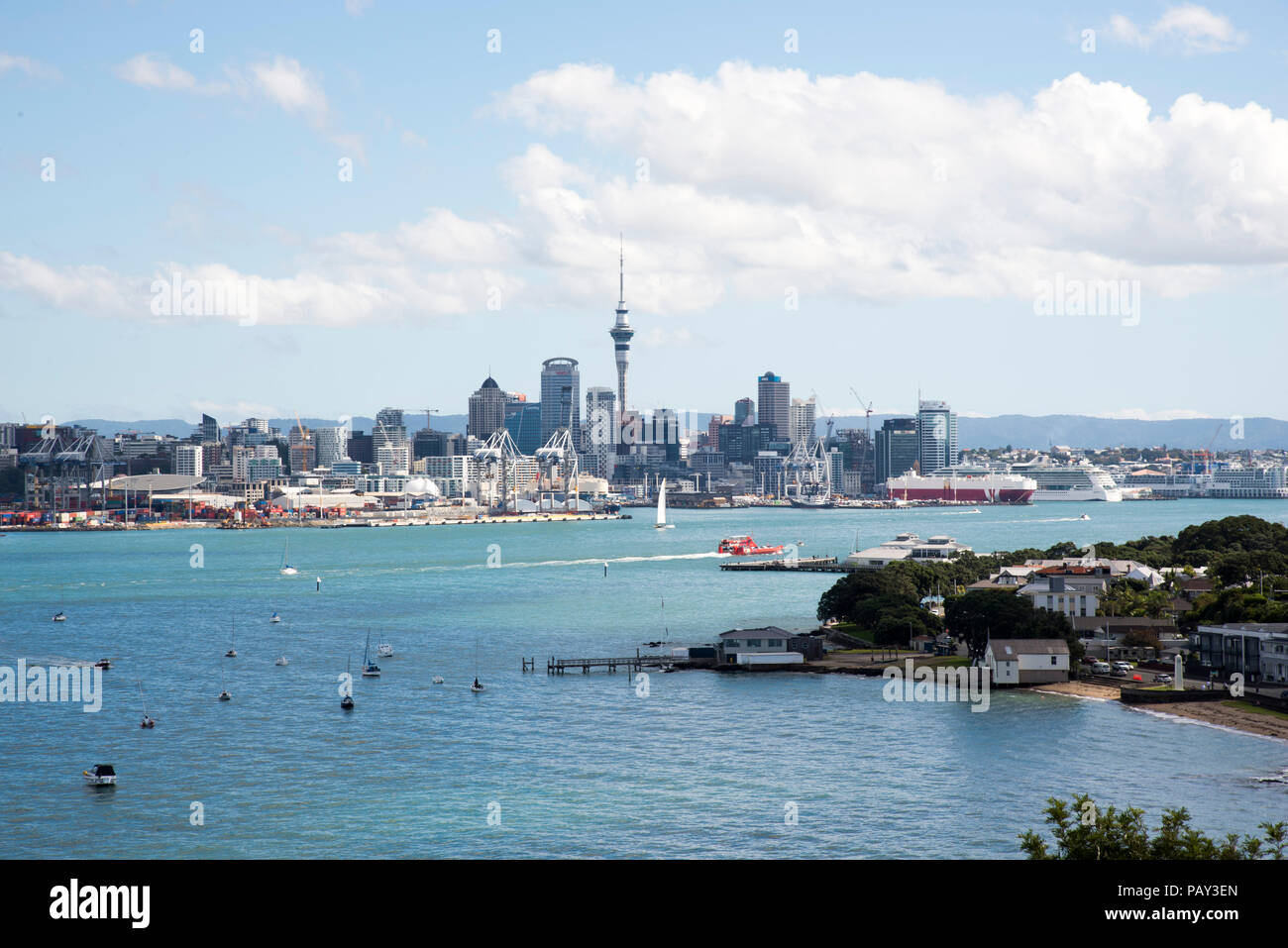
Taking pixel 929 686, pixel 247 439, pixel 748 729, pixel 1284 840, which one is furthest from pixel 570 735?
pixel 247 439

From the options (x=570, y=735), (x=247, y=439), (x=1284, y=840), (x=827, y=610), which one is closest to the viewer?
(x=1284, y=840)

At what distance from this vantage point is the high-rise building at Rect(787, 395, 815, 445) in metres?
180

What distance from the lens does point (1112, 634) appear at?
25781mm

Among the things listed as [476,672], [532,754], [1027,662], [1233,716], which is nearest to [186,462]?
[476,672]

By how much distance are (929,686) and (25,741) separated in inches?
568

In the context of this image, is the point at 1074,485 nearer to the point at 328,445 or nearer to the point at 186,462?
the point at 328,445

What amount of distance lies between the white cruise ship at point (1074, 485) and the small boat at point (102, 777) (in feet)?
395

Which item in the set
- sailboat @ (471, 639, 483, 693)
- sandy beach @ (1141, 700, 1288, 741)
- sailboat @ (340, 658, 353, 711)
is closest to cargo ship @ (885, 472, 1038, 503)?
sailboat @ (471, 639, 483, 693)

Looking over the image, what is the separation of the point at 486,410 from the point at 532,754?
158729 mm

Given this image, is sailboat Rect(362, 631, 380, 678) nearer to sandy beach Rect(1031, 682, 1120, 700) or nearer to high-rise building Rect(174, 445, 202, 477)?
sandy beach Rect(1031, 682, 1120, 700)

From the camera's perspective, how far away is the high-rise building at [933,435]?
15088 cm

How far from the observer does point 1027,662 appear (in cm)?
2231
